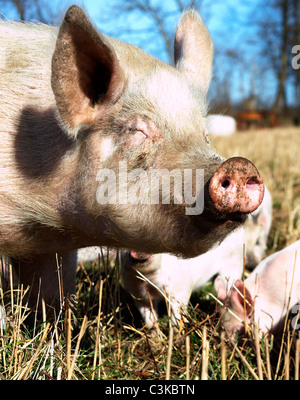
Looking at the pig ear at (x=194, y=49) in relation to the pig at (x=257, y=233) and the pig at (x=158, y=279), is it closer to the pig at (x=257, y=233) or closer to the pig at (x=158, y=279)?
the pig at (x=158, y=279)

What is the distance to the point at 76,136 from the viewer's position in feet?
7.02

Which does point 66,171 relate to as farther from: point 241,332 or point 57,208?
point 241,332

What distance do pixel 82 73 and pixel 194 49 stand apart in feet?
2.99

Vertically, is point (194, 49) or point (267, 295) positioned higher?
point (194, 49)

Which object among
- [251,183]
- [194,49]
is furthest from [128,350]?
[194,49]

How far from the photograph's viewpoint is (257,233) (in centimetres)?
418

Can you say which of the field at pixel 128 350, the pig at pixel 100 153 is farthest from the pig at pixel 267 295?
the pig at pixel 100 153

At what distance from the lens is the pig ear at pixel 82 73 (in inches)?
75.8

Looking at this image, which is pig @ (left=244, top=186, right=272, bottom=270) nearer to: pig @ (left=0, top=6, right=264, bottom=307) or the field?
the field

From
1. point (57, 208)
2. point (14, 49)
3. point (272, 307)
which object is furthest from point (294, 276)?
point (14, 49)

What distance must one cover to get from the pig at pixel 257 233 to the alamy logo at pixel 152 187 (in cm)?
226

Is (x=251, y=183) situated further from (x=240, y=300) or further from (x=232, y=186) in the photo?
(x=240, y=300)

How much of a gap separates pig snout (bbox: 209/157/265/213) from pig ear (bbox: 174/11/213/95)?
3.31ft
